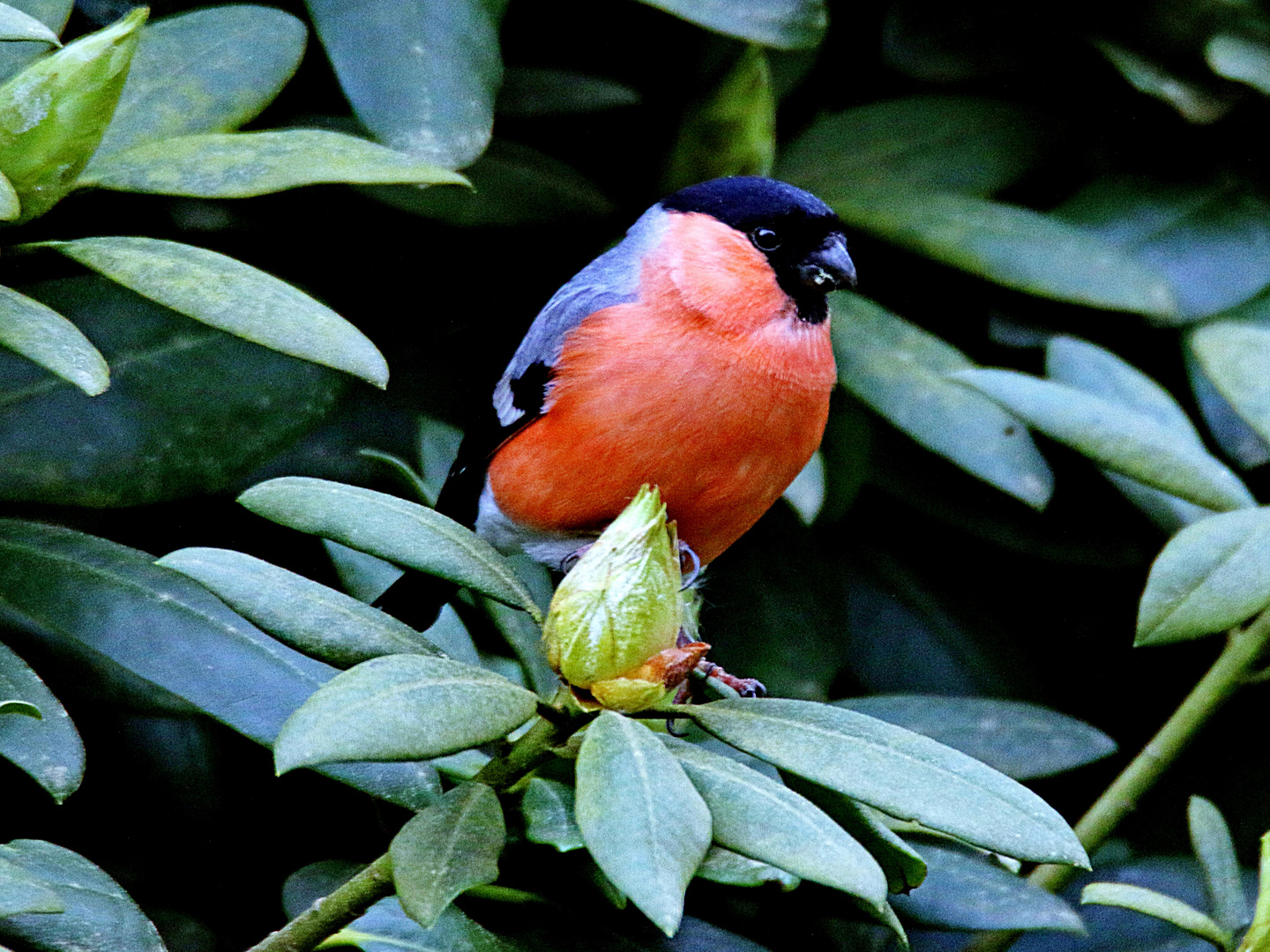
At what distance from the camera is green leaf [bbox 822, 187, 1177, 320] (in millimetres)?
2225

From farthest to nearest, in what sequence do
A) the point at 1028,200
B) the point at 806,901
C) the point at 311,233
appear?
1. the point at 1028,200
2. the point at 311,233
3. the point at 806,901

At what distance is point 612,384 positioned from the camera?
1.79m

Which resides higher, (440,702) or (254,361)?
(440,702)

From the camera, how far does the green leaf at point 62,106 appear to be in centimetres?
121

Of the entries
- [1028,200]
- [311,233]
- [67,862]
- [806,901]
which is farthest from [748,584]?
[67,862]

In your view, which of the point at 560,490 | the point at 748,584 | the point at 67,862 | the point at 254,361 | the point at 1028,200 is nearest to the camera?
the point at 67,862

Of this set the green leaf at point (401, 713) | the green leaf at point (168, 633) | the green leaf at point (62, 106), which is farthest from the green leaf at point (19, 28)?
the green leaf at point (401, 713)

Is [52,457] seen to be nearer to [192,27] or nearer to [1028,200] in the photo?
[192,27]

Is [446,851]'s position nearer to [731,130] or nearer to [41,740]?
[41,740]

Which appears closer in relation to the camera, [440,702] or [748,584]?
[440,702]

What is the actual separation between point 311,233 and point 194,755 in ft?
2.74

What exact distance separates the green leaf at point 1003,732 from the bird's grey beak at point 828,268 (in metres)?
0.63

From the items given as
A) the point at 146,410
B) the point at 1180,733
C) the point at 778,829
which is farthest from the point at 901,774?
the point at 146,410

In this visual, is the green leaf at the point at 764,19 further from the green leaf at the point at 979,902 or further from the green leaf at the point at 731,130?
the green leaf at the point at 979,902
